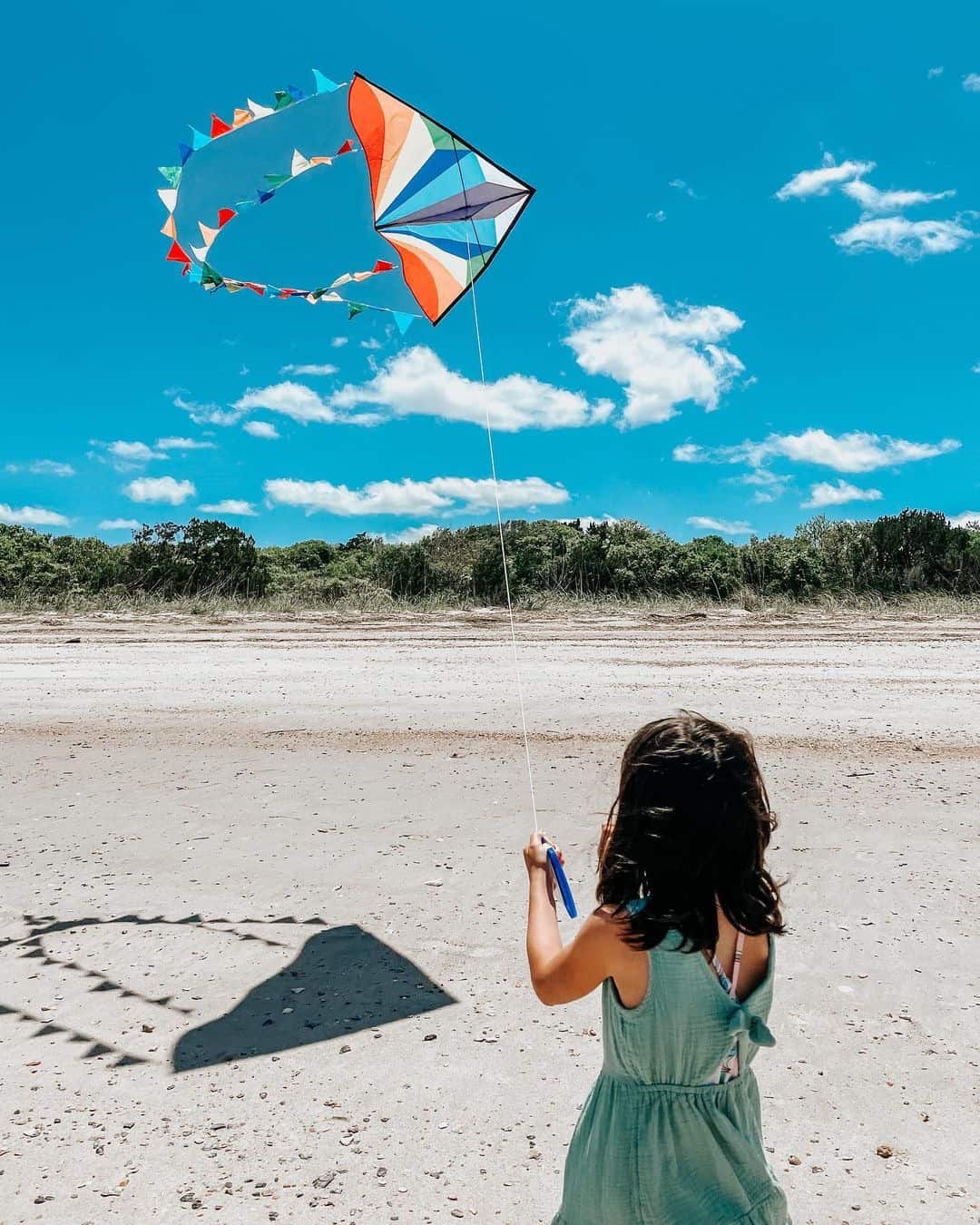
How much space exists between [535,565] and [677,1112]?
19977 mm

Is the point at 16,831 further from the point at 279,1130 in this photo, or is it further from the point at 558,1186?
the point at 558,1186

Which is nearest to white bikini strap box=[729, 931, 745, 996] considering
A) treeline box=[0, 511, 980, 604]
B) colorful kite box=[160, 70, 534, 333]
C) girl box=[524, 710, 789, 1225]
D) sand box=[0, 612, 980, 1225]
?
girl box=[524, 710, 789, 1225]

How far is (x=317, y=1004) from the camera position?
3.90 metres

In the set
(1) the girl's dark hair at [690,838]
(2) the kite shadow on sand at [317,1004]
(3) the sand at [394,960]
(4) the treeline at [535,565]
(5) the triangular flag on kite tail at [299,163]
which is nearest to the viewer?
(1) the girl's dark hair at [690,838]

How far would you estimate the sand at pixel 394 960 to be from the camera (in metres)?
2.91

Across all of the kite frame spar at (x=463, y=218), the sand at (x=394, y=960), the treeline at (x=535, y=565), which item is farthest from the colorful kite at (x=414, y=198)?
the treeline at (x=535, y=565)

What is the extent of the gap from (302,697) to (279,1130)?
25.2 ft

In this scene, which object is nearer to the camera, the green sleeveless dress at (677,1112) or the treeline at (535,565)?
the green sleeveless dress at (677,1112)

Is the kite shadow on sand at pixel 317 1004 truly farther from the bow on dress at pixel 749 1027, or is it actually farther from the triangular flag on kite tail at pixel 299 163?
the triangular flag on kite tail at pixel 299 163

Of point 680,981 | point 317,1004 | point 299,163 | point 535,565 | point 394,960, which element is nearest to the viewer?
point 680,981

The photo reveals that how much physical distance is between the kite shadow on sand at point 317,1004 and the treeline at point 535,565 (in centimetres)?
1650

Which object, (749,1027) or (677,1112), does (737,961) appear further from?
(677,1112)

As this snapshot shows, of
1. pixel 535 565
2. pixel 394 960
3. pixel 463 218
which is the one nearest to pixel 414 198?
pixel 463 218

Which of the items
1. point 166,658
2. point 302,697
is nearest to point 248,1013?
point 302,697
